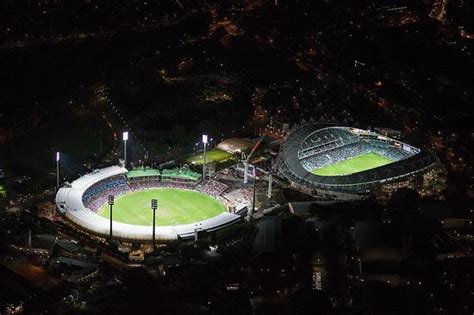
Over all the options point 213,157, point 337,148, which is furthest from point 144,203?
point 337,148

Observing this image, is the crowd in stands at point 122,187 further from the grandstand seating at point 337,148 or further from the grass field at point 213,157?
the grandstand seating at point 337,148

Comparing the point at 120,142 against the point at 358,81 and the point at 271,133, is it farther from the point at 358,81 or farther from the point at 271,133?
the point at 358,81

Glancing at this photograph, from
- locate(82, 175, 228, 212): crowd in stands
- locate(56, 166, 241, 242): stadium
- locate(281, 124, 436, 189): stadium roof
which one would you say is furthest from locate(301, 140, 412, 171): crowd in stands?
locate(56, 166, 241, 242): stadium

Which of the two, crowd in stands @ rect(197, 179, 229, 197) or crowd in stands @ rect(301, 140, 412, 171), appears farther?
crowd in stands @ rect(301, 140, 412, 171)

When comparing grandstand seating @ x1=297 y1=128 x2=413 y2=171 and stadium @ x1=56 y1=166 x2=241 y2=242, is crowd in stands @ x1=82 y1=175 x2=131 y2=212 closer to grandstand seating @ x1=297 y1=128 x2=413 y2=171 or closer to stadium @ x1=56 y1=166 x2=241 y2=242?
stadium @ x1=56 y1=166 x2=241 y2=242

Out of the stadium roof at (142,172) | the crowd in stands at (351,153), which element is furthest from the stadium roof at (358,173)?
the stadium roof at (142,172)

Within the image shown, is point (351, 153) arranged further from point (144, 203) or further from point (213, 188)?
point (144, 203)
